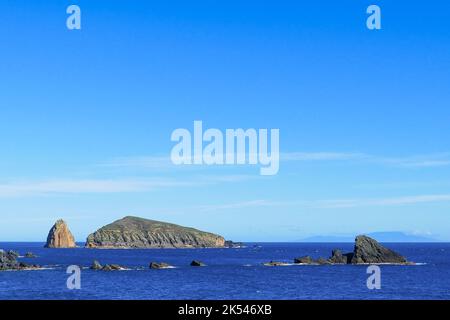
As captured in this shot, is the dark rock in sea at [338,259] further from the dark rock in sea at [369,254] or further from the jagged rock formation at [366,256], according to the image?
the dark rock in sea at [369,254]

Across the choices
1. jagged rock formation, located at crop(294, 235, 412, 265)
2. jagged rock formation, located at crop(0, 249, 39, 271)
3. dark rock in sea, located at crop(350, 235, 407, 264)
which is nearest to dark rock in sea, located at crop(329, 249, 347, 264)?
jagged rock formation, located at crop(294, 235, 412, 265)

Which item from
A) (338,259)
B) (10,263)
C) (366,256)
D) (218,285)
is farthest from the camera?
(338,259)

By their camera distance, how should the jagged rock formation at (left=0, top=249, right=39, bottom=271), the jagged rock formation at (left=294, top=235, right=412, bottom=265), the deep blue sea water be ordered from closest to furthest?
the deep blue sea water, the jagged rock formation at (left=0, top=249, right=39, bottom=271), the jagged rock formation at (left=294, top=235, right=412, bottom=265)

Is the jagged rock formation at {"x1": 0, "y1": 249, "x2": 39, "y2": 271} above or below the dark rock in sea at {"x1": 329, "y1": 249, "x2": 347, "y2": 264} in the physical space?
above

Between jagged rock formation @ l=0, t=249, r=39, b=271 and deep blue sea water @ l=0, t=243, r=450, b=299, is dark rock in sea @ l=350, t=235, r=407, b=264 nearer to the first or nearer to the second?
deep blue sea water @ l=0, t=243, r=450, b=299

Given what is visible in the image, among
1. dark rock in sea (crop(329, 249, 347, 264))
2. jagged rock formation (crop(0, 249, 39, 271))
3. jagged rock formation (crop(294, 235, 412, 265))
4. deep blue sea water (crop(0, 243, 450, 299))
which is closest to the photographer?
deep blue sea water (crop(0, 243, 450, 299))

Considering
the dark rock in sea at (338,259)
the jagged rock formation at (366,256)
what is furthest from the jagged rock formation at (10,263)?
the dark rock in sea at (338,259)

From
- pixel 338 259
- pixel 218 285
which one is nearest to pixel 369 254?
pixel 338 259

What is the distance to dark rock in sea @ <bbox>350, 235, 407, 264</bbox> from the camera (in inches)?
7146

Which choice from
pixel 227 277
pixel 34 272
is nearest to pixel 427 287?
pixel 227 277

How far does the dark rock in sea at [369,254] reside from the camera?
18150 cm

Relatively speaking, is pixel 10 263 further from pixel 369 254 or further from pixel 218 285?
pixel 369 254

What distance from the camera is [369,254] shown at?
18188 centimetres
